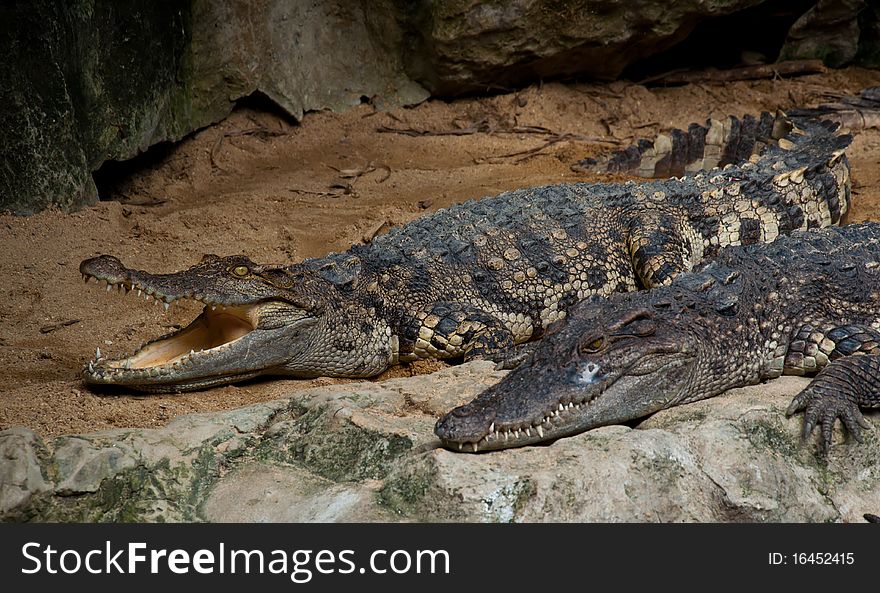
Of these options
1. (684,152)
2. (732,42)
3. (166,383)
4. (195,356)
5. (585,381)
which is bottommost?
(166,383)

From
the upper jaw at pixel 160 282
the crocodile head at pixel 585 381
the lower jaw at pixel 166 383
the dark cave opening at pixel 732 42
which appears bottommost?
the lower jaw at pixel 166 383

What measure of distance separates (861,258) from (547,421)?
1874mm

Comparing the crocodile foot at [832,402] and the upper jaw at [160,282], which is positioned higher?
the upper jaw at [160,282]

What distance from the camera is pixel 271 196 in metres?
7.04

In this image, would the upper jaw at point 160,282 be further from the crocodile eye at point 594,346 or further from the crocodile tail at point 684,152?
the crocodile tail at point 684,152

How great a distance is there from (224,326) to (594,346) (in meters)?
1.93

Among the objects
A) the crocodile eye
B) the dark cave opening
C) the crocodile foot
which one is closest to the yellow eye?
the crocodile eye

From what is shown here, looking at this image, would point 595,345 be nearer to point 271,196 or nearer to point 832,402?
point 832,402

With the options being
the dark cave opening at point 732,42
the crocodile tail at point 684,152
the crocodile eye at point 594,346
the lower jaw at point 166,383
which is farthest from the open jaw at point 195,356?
the dark cave opening at point 732,42

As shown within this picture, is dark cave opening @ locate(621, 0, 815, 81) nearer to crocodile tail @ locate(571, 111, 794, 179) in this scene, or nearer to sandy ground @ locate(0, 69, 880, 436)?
sandy ground @ locate(0, 69, 880, 436)

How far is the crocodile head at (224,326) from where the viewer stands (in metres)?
4.31

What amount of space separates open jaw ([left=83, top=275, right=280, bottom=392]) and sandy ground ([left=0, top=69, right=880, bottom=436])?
0.28ft

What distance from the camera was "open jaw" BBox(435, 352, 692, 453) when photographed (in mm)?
3283

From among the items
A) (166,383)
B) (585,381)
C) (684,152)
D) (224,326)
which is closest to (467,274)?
(224,326)
